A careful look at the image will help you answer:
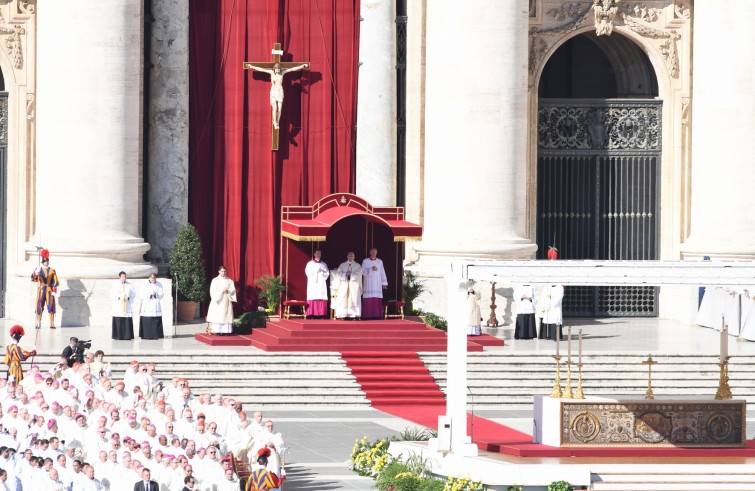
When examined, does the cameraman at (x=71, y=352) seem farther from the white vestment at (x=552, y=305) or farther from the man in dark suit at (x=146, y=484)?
the white vestment at (x=552, y=305)

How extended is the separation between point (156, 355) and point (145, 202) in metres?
7.42

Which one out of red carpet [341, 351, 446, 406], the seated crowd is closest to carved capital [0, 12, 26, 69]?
red carpet [341, 351, 446, 406]

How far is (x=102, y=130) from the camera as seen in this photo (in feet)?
134

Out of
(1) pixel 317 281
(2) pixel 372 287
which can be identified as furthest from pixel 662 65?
(1) pixel 317 281

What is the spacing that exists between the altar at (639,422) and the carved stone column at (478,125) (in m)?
13.5

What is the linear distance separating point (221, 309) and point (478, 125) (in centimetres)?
730

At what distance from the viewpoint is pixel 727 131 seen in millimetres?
43688

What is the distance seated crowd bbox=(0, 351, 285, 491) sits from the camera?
2461cm

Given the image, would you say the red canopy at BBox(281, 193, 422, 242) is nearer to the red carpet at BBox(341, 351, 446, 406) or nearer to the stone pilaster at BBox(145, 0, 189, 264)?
the red carpet at BBox(341, 351, 446, 406)

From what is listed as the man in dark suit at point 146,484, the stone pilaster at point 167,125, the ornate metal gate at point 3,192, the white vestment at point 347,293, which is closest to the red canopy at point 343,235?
the white vestment at point 347,293

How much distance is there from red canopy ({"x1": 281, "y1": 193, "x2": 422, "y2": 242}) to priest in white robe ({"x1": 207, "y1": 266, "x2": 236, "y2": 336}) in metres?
1.75

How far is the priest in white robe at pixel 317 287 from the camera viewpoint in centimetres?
3941

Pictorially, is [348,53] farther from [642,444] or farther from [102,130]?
[642,444]

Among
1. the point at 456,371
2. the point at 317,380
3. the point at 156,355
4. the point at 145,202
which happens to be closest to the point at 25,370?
the point at 156,355
